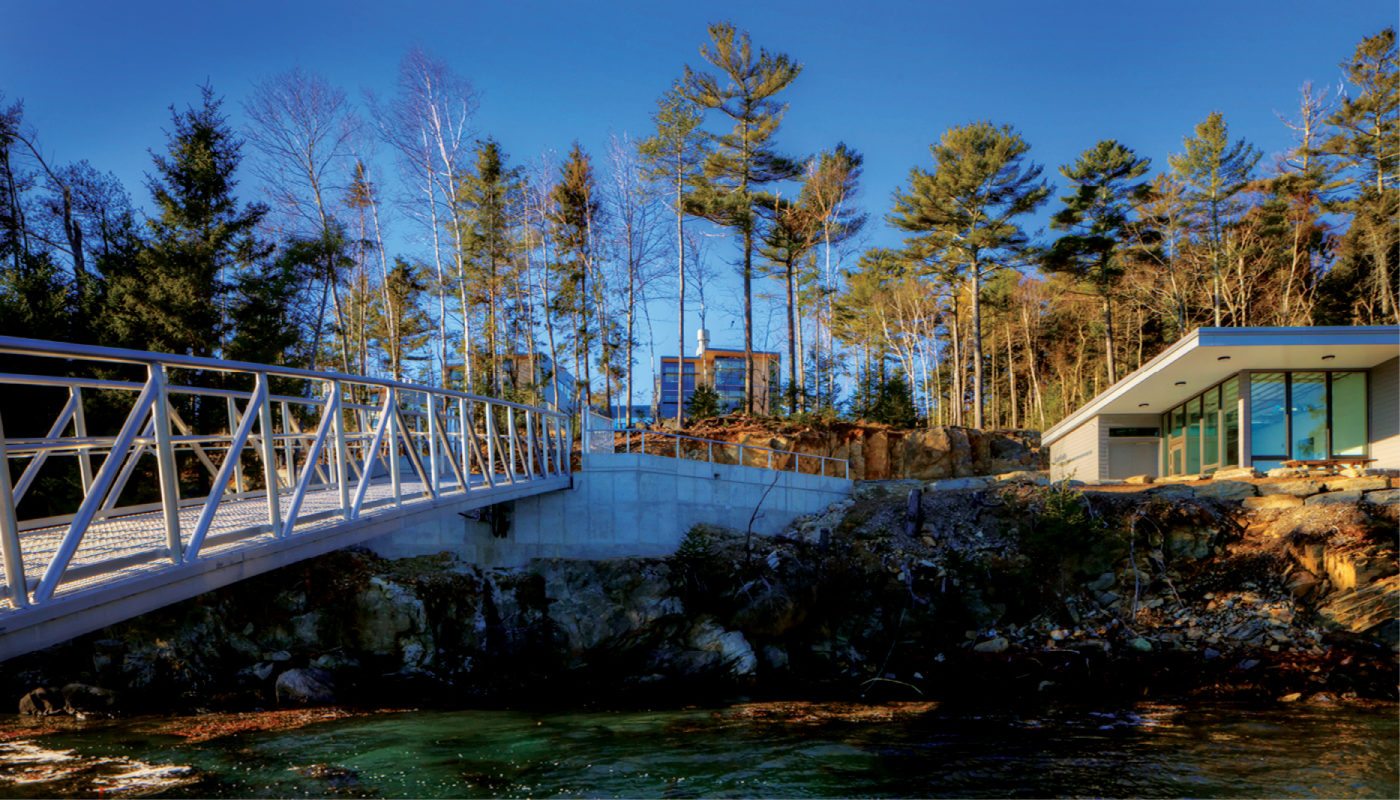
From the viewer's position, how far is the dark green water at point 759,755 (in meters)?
7.56

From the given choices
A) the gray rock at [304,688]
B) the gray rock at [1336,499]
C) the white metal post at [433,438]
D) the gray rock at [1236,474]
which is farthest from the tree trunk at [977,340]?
the gray rock at [304,688]

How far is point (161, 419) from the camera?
193 inches

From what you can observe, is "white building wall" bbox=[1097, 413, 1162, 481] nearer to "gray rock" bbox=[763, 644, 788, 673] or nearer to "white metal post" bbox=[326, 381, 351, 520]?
"gray rock" bbox=[763, 644, 788, 673]

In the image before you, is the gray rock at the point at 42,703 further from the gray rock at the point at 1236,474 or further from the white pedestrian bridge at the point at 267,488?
the gray rock at the point at 1236,474

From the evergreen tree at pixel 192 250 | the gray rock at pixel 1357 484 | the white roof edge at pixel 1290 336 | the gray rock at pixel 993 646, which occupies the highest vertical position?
the evergreen tree at pixel 192 250

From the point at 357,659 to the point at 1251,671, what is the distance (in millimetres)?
13652

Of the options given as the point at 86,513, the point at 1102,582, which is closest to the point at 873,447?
the point at 1102,582

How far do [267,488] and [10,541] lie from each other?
2.27 metres

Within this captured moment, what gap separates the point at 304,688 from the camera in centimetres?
1186

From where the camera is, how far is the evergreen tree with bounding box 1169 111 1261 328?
2864 centimetres

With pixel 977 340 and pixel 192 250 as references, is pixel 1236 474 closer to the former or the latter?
pixel 977 340

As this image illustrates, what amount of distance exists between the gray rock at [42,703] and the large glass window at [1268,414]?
74.3 feet

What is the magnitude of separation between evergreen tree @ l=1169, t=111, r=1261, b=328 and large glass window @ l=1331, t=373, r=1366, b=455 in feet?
37.8

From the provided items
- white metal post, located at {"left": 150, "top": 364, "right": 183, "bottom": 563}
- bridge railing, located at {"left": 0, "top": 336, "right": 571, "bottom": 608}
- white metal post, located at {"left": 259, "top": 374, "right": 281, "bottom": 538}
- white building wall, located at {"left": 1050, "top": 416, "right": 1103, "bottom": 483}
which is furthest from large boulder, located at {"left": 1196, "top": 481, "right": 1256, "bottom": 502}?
white metal post, located at {"left": 150, "top": 364, "right": 183, "bottom": 563}
